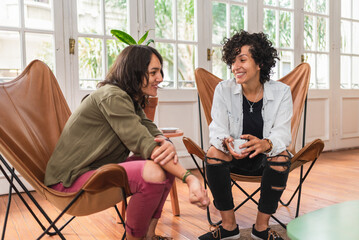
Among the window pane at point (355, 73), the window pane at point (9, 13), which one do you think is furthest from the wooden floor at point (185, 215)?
the window pane at point (355, 73)

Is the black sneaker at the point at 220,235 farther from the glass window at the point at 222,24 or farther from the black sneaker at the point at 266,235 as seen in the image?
the glass window at the point at 222,24

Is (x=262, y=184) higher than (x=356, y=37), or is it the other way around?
(x=356, y=37)

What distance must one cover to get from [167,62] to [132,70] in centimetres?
217

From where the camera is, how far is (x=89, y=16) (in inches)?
128

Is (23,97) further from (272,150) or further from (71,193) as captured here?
(272,150)

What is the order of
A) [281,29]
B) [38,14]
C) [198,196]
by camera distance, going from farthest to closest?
1. [281,29]
2. [38,14]
3. [198,196]

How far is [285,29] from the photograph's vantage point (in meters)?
4.57

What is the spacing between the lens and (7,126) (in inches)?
63.5

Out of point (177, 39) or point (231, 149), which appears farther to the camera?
point (177, 39)

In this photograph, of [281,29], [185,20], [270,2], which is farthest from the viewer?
[281,29]

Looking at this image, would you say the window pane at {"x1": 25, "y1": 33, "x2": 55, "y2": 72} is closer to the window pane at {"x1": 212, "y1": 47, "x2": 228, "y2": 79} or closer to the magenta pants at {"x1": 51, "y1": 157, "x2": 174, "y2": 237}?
the window pane at {"x1": 212, "y1": 47, "x2": 228, "y2": 79}

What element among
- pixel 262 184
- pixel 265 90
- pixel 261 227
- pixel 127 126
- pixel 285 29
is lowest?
pixel 261 227

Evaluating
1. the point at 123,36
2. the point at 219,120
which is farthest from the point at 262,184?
the point at 123,36

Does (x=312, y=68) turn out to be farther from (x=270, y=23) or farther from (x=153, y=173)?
(x=153, y=173)
